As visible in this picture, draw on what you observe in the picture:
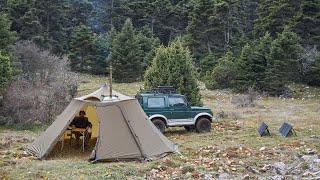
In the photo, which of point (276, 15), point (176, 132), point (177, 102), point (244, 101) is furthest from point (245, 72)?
point (177, 102)

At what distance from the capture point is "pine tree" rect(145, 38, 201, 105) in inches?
1019

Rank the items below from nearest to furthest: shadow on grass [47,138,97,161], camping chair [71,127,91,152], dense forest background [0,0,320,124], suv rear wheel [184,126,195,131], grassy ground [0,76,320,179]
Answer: grassy ground [0,76,320,179], shadow on grass [47,138,97,161], camping chair [71,127,91,152], suv rear wheel [184,126,195,131], dense forest background [0,0,320,124]

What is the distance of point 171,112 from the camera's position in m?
19.7

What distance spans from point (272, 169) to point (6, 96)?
45.3ft

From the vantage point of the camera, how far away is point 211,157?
48.7 feet

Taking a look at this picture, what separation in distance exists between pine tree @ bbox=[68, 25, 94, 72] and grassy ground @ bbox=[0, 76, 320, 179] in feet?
93.8

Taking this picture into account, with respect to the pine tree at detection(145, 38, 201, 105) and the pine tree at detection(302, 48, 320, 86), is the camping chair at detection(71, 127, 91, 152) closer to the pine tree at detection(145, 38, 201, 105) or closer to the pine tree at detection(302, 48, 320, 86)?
the pine tree at detection(145, 38, 201, 105)

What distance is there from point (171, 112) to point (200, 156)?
4.96 metres

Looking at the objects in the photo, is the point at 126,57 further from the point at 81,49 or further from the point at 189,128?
the point at 189,128

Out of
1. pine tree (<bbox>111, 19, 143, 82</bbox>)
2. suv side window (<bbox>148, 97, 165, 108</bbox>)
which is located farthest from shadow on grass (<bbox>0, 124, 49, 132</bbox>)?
pine tree (<bbox>111, 19, 143, 82</bbox>)

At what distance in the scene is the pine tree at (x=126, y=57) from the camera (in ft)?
158

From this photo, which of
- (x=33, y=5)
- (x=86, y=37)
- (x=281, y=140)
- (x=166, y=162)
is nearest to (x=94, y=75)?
(x=86, y=37)

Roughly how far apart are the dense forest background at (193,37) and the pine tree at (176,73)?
1021 cm

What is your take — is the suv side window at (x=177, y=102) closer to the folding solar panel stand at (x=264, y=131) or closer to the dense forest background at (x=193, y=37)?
the folding solar panel stand at (x=264, y=131)
